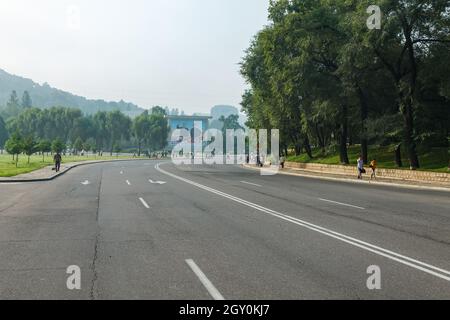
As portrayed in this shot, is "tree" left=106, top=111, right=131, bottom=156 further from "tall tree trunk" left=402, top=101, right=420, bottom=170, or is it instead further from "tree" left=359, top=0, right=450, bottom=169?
"tall tree trunk" left=402, top=101, right=420, bottom=170

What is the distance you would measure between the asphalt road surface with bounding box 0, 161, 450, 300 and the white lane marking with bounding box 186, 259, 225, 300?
0.02m

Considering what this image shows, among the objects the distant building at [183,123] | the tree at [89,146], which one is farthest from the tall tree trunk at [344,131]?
the distant building at [183,123]

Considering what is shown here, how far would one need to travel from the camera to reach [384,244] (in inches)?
336

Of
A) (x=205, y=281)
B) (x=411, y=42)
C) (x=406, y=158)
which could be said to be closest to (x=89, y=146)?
(x=406, y=158)

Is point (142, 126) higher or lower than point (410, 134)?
higher

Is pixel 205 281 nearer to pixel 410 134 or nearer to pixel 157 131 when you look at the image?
pixel 410 134

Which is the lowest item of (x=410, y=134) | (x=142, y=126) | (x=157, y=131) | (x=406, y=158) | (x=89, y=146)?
(x=406, y=158)

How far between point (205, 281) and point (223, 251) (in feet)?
6.20

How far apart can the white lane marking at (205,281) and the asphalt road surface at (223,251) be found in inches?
0.9

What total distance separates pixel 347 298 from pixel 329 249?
2.72 m

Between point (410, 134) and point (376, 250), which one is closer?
point (376, 250)

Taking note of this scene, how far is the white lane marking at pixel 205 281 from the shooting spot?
539 centimetres

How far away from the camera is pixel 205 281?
5.98 metres

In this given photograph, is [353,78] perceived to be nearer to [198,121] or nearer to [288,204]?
[288,204]
